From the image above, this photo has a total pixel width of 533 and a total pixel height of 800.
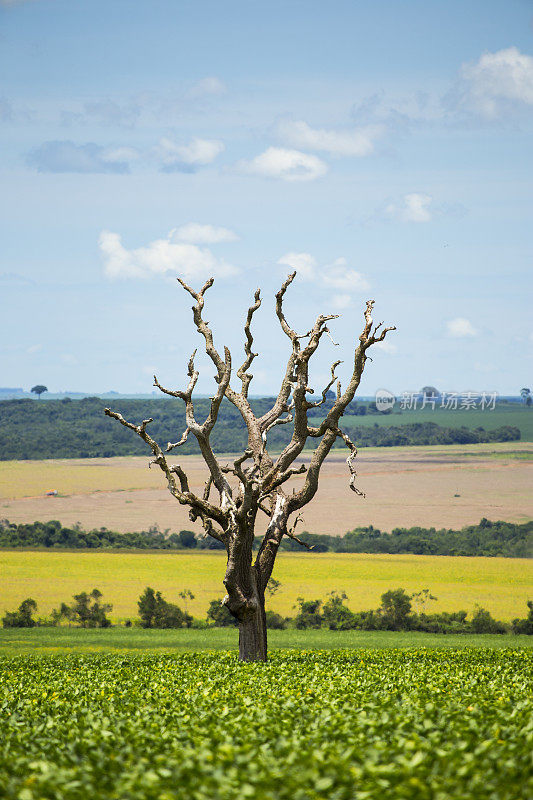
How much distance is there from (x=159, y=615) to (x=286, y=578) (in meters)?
19.9

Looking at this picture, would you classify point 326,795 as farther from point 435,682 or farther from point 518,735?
point 435,682

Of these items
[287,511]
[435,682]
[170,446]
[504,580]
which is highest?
[170,446]

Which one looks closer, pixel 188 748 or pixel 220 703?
pixel 188 748

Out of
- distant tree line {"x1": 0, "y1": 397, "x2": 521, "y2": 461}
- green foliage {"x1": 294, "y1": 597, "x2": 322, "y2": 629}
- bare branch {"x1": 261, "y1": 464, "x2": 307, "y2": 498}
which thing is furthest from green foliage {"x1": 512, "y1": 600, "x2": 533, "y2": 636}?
distant tree line {"x1": 0, "y1": 397, "x2": 521, "y2": 461}

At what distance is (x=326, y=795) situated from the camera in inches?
252

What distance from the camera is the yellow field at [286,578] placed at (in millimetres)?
56812

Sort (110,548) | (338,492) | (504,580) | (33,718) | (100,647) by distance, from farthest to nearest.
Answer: (338,492)
(110,548)
(504,580)
(100,647)
(33,718)

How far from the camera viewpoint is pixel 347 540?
3590 inches

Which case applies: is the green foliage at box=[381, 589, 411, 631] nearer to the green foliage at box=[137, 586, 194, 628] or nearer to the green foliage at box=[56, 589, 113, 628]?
the green foliage at box=[137, 586, 194, 628]

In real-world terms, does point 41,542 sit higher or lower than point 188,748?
lower

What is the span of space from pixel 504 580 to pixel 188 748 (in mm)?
63017

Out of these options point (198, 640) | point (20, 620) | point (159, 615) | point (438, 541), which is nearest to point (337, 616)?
point (159, 615)

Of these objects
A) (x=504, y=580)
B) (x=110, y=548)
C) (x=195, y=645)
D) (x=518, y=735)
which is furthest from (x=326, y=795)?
(x=110, y=548)

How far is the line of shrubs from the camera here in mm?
43844
